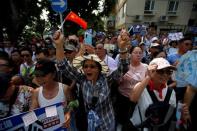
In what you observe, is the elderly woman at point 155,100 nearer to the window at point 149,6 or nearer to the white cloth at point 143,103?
the white cloth at point 143,103

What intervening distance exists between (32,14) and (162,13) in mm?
19311

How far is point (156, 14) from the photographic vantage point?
109 feet

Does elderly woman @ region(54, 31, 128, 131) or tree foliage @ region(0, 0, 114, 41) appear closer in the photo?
elderly woman @ region(54, 31, 128, 131)

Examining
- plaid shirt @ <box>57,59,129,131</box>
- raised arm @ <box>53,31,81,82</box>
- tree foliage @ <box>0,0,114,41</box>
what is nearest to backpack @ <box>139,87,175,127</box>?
plaid shirt @ <box>57,59,129,131</box>

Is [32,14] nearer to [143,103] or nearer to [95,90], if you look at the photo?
[95,90]

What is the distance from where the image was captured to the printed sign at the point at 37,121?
227 cm

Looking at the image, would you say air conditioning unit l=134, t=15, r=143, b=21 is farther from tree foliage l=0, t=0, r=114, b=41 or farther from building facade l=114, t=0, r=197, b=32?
tree foliage l=0, t=0, r=114, b=41

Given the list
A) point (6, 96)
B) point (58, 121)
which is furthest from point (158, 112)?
point (6, 96)

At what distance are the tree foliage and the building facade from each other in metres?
7.12

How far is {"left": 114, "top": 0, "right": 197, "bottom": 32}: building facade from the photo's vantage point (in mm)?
33250

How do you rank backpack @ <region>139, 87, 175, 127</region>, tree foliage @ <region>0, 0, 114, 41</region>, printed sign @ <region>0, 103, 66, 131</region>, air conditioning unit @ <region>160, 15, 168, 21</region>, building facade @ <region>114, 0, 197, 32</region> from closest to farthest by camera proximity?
printed sign @ <region>0, 103, 66, 131</region>, backpack @ <region>139, 87, 175, 127</region>, tree foliage @ <region>0, 0, 114, 41</region>, air conditioning unit @ <region>160, 15, 168, 21</region>, building facade @ <region>114, 0, 197, 32</region>

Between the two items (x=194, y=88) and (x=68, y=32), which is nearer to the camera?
(x=194, y=88)

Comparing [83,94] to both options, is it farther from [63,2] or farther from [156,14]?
[156,14]

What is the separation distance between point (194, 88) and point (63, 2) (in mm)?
4035
